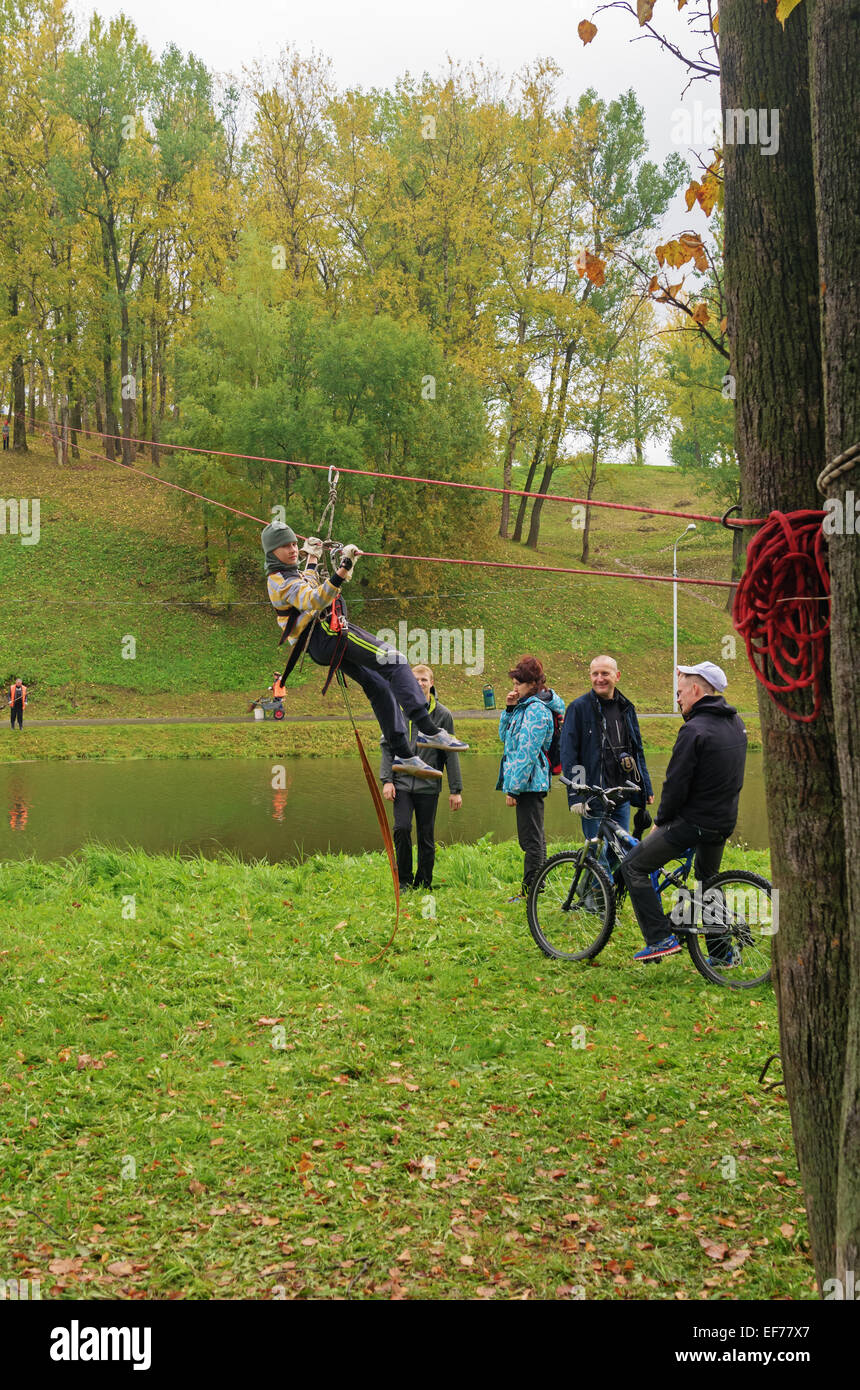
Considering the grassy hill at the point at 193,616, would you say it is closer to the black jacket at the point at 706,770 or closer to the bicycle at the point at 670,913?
the bicycle at the point at 670,913

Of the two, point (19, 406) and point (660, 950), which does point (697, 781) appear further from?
point (19, 406)

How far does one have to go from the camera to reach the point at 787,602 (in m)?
3.47

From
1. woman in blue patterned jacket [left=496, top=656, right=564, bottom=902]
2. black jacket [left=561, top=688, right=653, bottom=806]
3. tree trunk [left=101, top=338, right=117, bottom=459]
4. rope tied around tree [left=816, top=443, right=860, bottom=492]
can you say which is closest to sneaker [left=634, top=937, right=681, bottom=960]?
black jacket [left=561, top=688, right=653, bottom=806]

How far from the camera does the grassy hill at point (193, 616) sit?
105 ft

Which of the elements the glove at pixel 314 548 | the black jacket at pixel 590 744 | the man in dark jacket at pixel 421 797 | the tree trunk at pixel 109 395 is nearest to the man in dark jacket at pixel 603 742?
the black jacket at pixel 590 744

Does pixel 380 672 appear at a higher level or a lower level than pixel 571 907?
higher

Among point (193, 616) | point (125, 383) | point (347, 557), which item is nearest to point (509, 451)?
point (193, 616)

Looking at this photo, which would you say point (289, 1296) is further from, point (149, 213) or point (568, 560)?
point (149, 213)

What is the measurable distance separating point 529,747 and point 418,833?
4.73ft

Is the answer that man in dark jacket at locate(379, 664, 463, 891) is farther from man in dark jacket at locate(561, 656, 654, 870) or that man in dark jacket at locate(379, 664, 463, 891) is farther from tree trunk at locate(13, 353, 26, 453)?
tree trunk at locate(13, 353, 26, 453)

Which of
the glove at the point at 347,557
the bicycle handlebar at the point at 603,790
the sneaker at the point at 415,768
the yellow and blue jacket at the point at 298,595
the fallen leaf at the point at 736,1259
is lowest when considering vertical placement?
the fallen leaf at the point at 736,1259

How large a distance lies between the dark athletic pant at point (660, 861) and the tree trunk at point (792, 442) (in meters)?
3.06

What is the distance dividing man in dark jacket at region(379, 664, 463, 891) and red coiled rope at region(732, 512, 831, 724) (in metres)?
5.77
